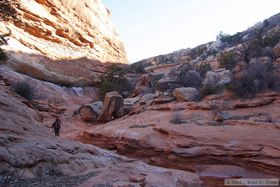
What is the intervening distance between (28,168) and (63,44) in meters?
17.5

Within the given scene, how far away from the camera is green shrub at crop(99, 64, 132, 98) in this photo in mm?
21500

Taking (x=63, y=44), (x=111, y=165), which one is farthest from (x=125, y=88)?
(x=111, y=165)

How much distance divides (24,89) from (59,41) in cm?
683

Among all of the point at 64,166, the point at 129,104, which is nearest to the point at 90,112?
the point at 129,104

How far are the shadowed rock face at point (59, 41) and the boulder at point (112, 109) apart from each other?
5.42 meters

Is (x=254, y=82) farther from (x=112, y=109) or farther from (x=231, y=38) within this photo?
(x=231, y=38)

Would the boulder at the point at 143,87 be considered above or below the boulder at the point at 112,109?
above

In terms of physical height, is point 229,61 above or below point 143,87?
above

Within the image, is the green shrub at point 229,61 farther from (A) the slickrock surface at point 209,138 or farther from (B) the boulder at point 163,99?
(A) the slickrock surface at point 209,138

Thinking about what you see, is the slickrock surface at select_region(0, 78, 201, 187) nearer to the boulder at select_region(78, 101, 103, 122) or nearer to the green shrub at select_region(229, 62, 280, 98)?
the green shrub at select_region(229, 62, 280, 98)

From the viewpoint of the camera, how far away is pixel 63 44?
22.2 meters

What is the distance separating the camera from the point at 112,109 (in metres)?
16.7

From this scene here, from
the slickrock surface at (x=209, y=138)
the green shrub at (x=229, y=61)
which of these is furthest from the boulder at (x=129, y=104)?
the green shrub at (x=229, y=61)

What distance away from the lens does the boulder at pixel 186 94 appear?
47.6 feet
